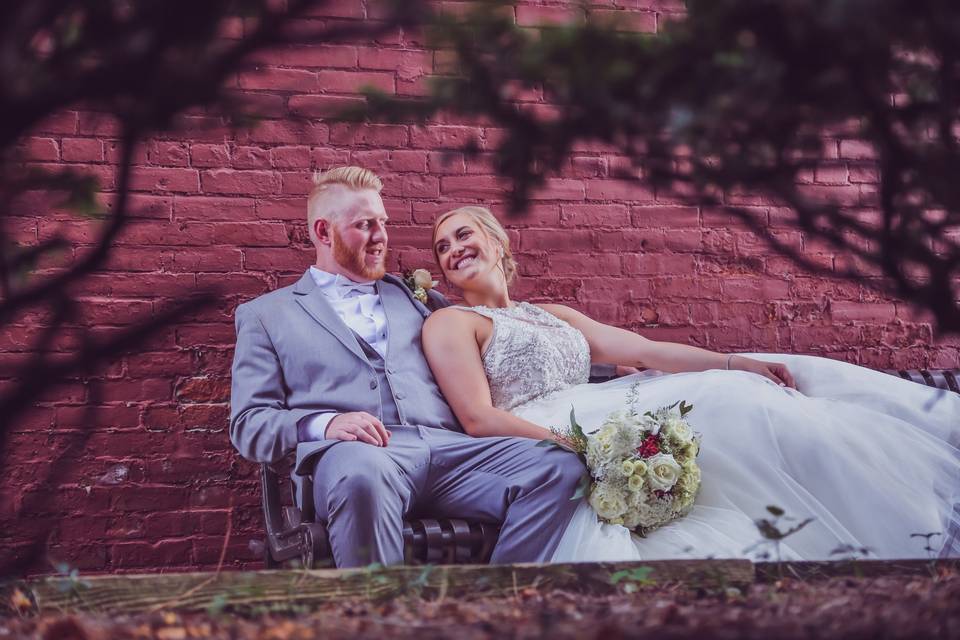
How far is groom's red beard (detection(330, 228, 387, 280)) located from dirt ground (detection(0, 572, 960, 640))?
218 centimetres

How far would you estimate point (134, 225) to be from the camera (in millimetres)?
3467

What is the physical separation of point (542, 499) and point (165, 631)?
1.72m

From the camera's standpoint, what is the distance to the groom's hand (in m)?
2.81

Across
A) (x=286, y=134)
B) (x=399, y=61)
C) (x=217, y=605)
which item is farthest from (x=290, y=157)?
(x=217, y=605)

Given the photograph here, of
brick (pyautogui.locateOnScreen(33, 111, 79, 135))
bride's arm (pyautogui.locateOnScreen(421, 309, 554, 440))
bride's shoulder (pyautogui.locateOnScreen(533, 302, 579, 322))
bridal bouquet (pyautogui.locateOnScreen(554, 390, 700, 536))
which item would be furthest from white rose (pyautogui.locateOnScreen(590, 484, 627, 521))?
brick (pyautogui.locateOnScreen(33, 111, 79, 135))

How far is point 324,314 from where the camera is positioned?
126 inches

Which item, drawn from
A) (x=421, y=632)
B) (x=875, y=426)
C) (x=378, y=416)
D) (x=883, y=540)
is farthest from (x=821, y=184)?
(x=421, y=632)

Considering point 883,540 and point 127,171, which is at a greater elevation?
point 127,171

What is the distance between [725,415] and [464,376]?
2.82 feet

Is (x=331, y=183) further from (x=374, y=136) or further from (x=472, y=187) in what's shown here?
(x=472, y=187)

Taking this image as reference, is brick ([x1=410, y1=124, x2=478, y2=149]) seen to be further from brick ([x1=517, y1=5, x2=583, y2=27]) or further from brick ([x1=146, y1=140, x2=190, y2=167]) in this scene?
brick ([x1=146, y1=140, x2=190, y2=167])

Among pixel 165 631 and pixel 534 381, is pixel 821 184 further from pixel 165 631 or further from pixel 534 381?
pixel 165 631

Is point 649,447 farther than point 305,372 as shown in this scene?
No

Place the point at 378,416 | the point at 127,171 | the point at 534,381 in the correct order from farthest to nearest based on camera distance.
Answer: the point at 534,381 → the point at 378,416 → the point at 127,171
